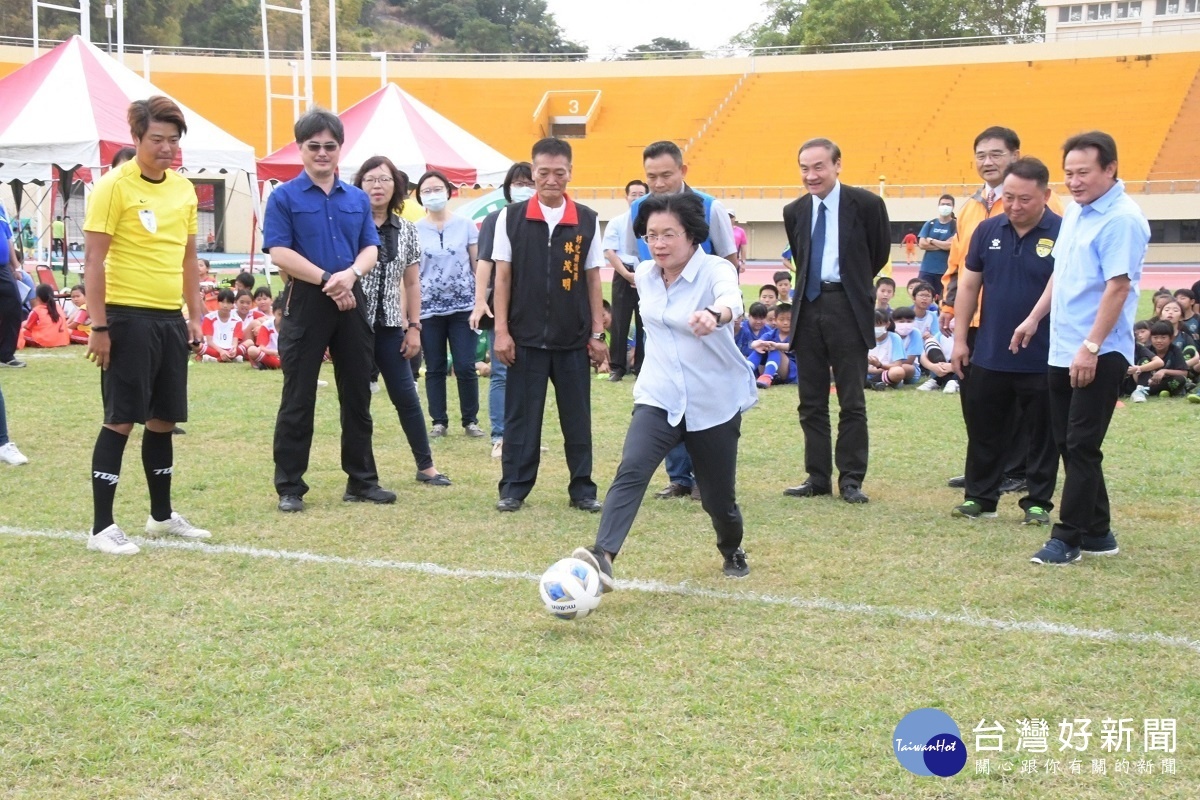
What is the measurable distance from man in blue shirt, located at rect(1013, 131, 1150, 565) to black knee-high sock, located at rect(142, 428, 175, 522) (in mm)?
4145

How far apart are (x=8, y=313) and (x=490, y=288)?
678cm

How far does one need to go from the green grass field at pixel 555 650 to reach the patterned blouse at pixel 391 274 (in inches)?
41.9

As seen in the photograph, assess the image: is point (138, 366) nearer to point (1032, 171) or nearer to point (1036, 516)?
point (1032, 171)

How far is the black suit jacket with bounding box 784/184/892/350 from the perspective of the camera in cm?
722

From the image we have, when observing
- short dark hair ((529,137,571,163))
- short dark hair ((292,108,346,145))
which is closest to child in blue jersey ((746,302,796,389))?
short dark hair ((529,137,571,163))

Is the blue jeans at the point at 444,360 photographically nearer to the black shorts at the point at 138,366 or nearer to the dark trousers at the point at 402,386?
the dark trousers at the point at 402,386


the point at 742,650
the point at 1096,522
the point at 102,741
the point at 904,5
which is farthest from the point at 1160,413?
the point at 904,5

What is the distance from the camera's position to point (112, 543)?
5.70m

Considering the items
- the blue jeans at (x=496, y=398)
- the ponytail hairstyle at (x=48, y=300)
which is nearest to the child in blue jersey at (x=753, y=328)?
the blue jeans at (x=496, y=398)

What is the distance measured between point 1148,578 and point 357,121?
17964 mm

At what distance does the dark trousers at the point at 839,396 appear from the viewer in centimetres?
724

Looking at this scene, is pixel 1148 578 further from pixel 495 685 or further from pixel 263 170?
pixel 263 170

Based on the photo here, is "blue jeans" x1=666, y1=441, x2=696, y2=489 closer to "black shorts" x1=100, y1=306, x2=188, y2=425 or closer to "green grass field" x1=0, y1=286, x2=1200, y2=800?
"green grass field" x1=0, y1=286, x2=1200, y2=800

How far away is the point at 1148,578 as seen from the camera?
17.9ft
